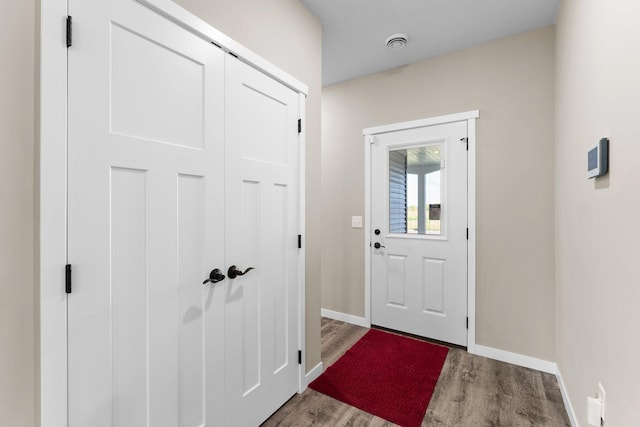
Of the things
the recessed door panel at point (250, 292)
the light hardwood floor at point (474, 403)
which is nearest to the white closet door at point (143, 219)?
the recessed door panel at point (250, 292)

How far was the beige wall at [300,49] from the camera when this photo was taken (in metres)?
1.62

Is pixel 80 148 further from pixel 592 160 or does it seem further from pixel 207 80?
pixel 592 160

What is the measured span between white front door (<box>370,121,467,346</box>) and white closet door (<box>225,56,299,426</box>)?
134 cm

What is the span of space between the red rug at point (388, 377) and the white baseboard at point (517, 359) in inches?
12.2

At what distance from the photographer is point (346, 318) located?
337 cm

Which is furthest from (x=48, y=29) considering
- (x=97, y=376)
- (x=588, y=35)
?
(x=588, y=35)

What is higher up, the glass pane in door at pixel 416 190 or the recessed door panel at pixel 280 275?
the glass pane in door at pixel 416 190

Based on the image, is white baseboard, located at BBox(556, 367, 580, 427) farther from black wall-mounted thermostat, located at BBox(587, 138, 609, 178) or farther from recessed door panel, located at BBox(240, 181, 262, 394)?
recessed door panel, located at BBox(240, 181, 262, 394)

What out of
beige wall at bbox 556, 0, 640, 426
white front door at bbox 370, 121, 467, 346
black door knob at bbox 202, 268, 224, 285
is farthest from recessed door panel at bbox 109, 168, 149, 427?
white front door at bbox 370, 121, 467, 346

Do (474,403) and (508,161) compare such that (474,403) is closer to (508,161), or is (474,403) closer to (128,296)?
(508,161)

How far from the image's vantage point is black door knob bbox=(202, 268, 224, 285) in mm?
1452

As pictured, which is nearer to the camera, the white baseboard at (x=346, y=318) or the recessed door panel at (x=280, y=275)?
the recessed door panel at (x=280, y=275)
